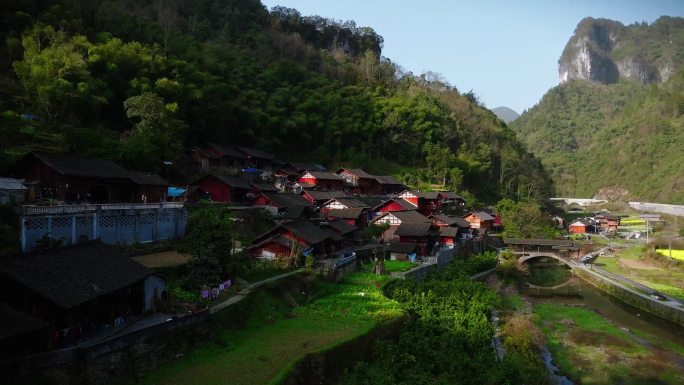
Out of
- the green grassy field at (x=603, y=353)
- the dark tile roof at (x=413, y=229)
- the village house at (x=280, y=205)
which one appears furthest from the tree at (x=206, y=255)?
the dark tile roof at (x=413, y=229)

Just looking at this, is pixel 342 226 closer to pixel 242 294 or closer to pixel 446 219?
pixel 446 219

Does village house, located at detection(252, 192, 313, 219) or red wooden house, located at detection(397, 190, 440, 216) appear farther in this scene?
red wooden house, located at detection(397, 190, 440, 216)

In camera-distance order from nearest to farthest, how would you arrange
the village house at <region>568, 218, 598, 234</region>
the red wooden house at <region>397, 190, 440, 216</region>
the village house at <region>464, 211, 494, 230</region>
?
the red wooden house at <region>397, 190, 440, 216</region> < the village house at <region>464, 211, 494, 230</region> < the village house at <region>568, 218, 598, 234</region>

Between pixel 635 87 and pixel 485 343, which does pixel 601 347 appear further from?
pixel 635 87

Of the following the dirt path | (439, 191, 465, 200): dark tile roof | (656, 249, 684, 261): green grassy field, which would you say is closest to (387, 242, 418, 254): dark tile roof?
the dirt path

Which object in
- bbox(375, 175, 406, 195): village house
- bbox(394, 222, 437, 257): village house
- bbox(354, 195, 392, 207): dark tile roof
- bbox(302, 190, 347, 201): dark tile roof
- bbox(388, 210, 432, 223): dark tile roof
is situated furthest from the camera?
bbox(375, 175, 406, 195): village house

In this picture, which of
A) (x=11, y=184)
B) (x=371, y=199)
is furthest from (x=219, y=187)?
(x=371, y=199)

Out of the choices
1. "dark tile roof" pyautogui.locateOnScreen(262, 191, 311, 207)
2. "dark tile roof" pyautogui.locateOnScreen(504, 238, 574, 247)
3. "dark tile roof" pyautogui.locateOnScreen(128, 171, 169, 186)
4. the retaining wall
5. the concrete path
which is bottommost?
the retaining wall

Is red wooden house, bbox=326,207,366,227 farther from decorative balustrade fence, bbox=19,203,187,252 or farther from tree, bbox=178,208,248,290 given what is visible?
tree, bbox=178,208,248,290
